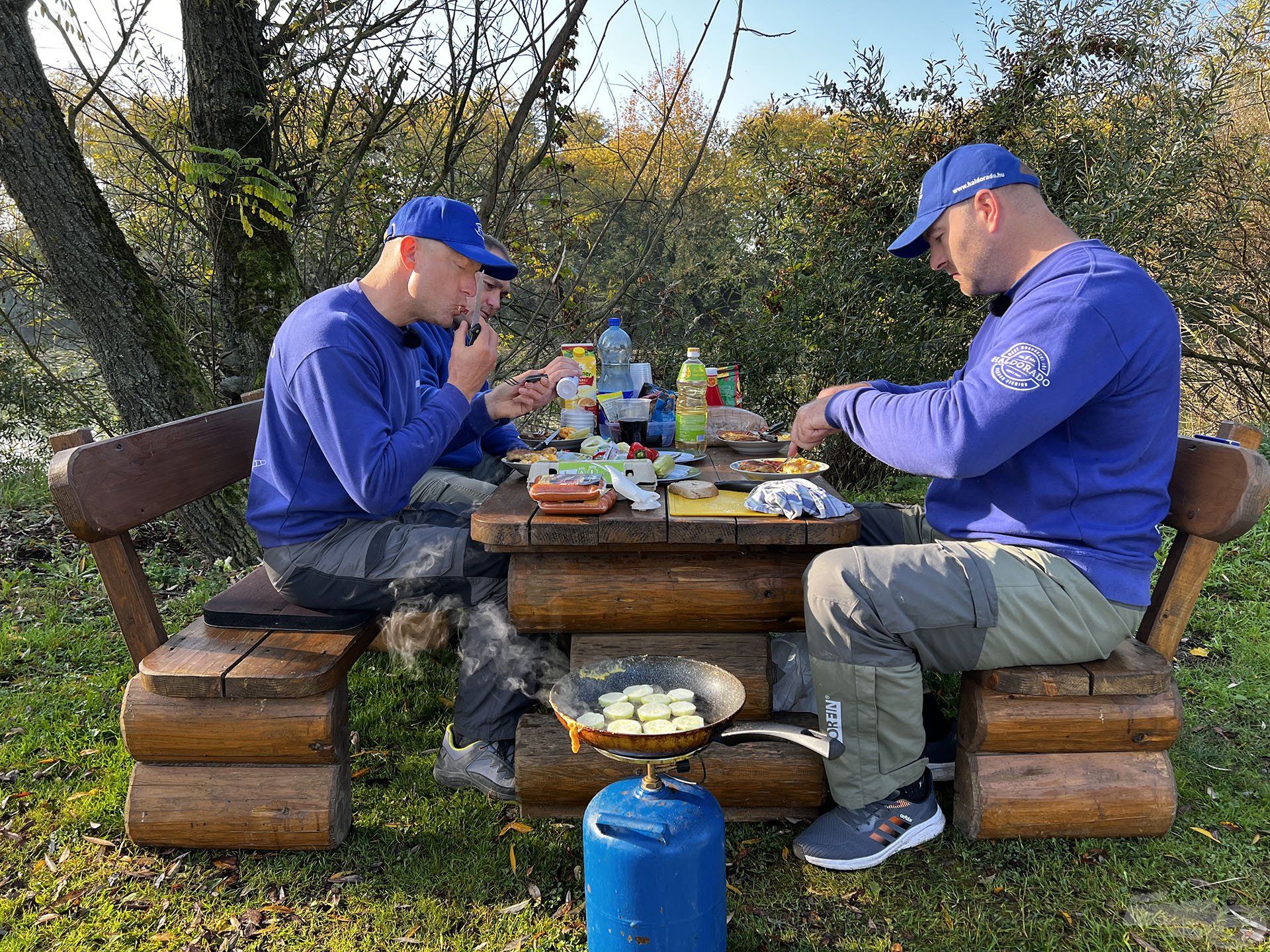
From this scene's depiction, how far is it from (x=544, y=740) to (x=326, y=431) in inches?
47.2

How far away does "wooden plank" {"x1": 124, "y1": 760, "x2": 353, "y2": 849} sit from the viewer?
100.0 inches

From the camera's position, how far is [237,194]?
176 inches

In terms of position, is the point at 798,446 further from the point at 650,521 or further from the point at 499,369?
the point at 499,369

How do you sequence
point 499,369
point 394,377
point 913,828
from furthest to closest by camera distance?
point 499,369
point 394,377
point 913,828

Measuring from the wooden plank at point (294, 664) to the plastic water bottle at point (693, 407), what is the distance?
150 cm

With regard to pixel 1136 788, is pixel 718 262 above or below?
above

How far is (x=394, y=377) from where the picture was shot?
9.46ft

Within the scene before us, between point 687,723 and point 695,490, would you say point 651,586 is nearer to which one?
point 695,490

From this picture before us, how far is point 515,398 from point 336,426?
987 mm

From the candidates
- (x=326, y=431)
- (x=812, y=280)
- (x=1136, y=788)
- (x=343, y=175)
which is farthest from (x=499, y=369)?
(x=1136, y=788)

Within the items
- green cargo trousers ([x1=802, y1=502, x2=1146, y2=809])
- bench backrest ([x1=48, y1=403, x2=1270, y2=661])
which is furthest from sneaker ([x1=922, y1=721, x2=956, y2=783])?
bench backrest ([x1=48, y1=403, x2=1270, y2=661])

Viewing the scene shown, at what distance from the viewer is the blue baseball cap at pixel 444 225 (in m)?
2.77

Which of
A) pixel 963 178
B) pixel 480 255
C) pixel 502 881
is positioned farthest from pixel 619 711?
pixel 963 178

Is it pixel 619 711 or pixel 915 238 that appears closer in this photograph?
pixel 619 711
